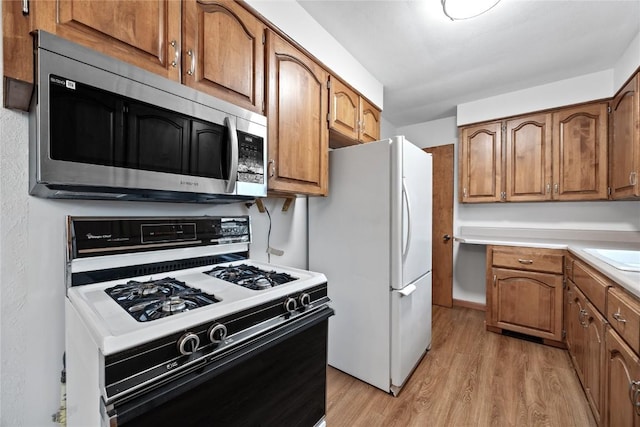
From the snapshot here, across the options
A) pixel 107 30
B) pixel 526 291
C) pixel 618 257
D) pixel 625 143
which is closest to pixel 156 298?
pixel 107 30

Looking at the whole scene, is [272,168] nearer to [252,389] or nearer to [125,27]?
[125,27]

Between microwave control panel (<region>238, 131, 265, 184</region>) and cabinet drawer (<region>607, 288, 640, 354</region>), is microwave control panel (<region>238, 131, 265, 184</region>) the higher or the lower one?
the higher one

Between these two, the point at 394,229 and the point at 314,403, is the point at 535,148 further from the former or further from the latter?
the point at 314,403

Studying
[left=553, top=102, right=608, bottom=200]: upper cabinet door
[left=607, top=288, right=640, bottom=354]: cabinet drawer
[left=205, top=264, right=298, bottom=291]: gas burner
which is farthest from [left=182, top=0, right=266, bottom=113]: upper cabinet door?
[left=553, top=102, right=608, bottom=200]: upper cabinet door

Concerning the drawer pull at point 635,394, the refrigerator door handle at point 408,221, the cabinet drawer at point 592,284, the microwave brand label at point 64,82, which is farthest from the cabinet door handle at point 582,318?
the microwave brand label at point 64,82

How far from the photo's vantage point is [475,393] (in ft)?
5.89

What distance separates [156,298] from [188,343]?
285 millimetres

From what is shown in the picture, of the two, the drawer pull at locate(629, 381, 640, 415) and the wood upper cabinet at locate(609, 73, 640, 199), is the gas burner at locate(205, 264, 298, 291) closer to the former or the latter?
the drawer pull at locate(629, 381, 640, 415)

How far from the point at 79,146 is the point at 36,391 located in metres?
0.87

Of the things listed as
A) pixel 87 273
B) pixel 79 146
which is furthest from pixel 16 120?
pixel 87 273

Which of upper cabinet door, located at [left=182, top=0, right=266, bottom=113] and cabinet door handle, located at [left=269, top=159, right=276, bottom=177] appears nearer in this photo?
upper cabinet door, located at [left=182, top=0, right=266, bottom=113]

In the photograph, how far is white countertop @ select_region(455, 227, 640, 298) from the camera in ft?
6.98

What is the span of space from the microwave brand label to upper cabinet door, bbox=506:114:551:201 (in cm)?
335

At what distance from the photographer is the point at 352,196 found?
1.90 metres
